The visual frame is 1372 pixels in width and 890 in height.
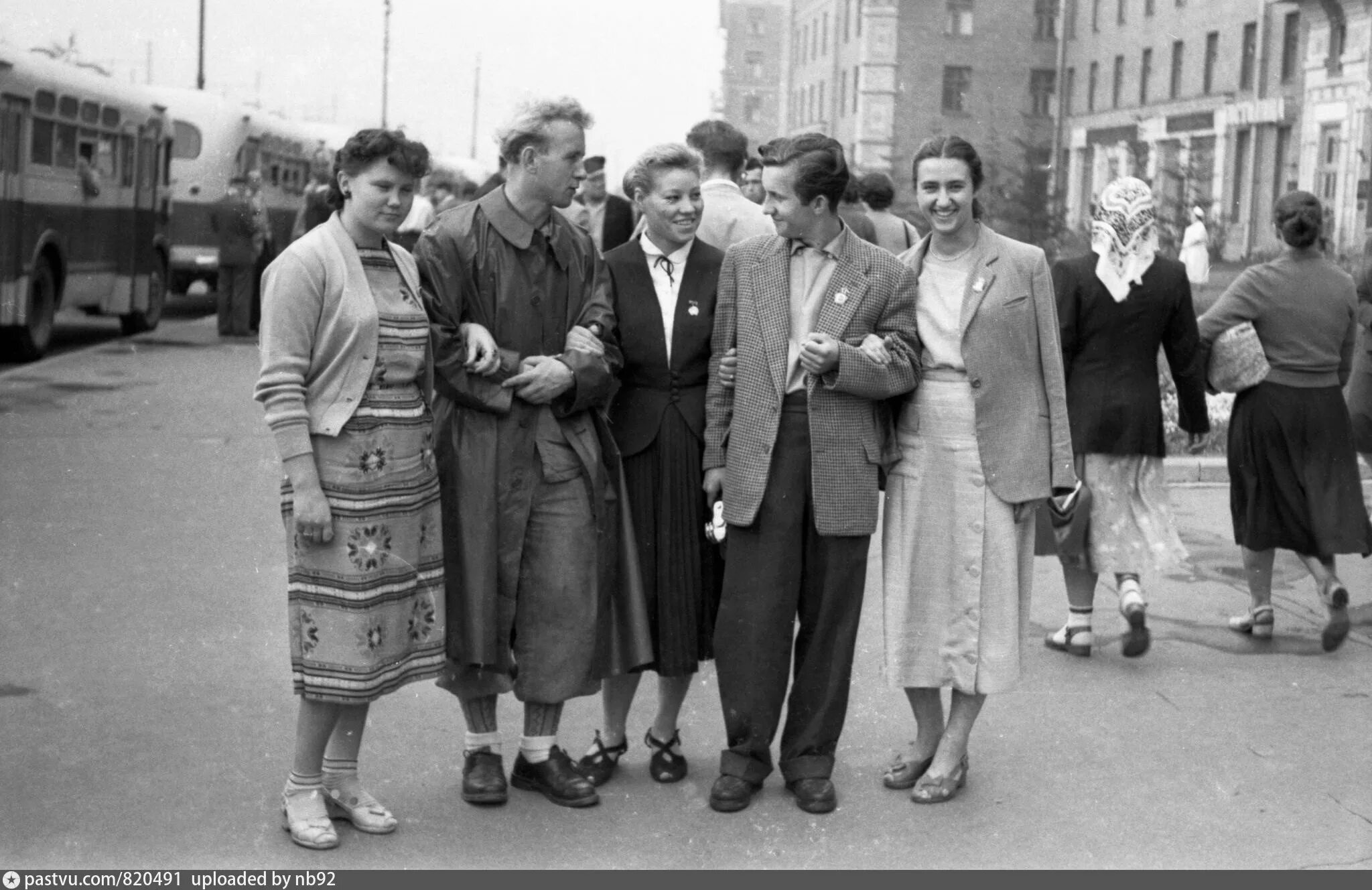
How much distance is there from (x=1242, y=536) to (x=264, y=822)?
452 centimetres

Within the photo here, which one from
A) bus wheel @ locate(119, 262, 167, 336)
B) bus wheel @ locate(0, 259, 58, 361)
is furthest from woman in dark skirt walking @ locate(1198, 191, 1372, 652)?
bus wheel @ locate(119, 262, 167, 336)

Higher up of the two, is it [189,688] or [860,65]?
[860,65]

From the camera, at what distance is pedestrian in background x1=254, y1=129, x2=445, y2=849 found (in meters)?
4.57

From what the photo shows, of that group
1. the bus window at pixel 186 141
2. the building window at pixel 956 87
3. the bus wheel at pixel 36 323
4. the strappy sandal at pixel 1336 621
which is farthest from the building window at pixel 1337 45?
the strappy sandal at pixel 1336 621

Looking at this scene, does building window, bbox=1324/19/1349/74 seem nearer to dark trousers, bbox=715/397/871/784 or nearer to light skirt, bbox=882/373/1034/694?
light skirt, bbox=882/373/1034/694

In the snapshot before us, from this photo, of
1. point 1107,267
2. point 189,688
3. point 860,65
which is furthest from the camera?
point 860,65

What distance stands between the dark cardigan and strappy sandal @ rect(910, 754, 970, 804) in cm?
214

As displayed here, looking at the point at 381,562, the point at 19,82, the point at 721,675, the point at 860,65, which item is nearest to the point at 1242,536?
the point at 721,675

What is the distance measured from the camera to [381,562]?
185 inches

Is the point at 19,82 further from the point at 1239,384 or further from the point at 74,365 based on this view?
the point at 1239,384

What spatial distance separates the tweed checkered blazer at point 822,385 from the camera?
510 cm

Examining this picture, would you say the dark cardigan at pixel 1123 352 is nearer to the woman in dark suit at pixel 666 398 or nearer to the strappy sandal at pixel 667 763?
the woman in dark suit at pixel 666 398

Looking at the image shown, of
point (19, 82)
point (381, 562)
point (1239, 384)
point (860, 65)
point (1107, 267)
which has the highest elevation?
point (860, 65)

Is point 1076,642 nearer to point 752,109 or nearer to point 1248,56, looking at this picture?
point 1248,56
